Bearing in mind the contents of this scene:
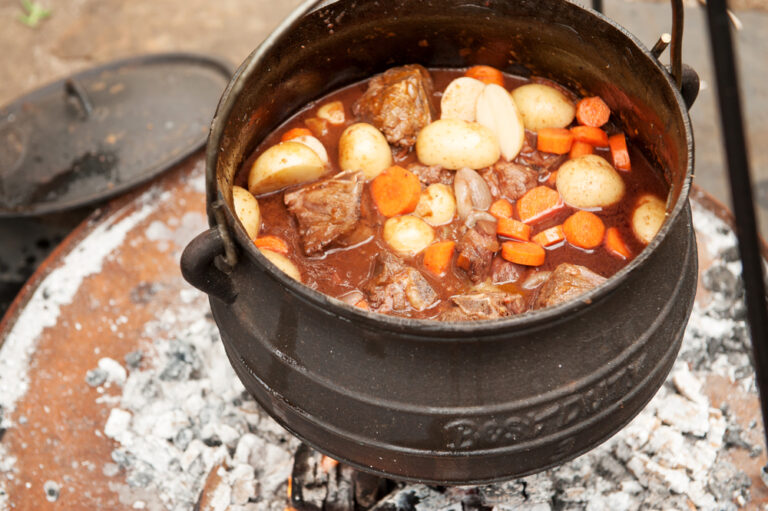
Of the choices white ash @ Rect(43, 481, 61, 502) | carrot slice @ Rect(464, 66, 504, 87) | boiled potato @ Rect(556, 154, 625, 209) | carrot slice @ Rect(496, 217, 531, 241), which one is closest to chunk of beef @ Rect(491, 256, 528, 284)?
carrot slice @ Rect(496, 217, 531, 241)

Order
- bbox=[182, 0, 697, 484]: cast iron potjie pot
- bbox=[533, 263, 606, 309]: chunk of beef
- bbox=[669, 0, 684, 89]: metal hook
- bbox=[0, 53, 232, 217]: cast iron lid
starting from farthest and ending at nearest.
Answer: bbox=[0, 53, 232, 217]: cast iron lid
bbox=[533, 263, 606, 309]: chunk of beef
bbox=[669, 0, 684, 89]: metal hook
bbox=[182, 0, 697, 484]: cast iron potjie pot

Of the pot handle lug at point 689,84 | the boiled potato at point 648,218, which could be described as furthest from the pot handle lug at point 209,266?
the pot handle lug at point 689,84

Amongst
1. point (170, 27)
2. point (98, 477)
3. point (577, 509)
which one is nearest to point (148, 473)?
point (98, 477)

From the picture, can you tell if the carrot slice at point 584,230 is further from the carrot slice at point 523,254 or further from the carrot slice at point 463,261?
the carrot slice at point 463,261

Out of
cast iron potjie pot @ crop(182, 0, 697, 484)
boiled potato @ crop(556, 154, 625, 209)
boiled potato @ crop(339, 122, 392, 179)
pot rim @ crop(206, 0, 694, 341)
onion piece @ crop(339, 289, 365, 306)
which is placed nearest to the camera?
pot rim @ crop(206, 0, 694, 341)

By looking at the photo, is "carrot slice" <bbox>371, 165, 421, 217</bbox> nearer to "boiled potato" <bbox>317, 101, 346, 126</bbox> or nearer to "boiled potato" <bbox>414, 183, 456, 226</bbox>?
"boiled potato" <bbox>414, 183, 456, 226</bbox>
